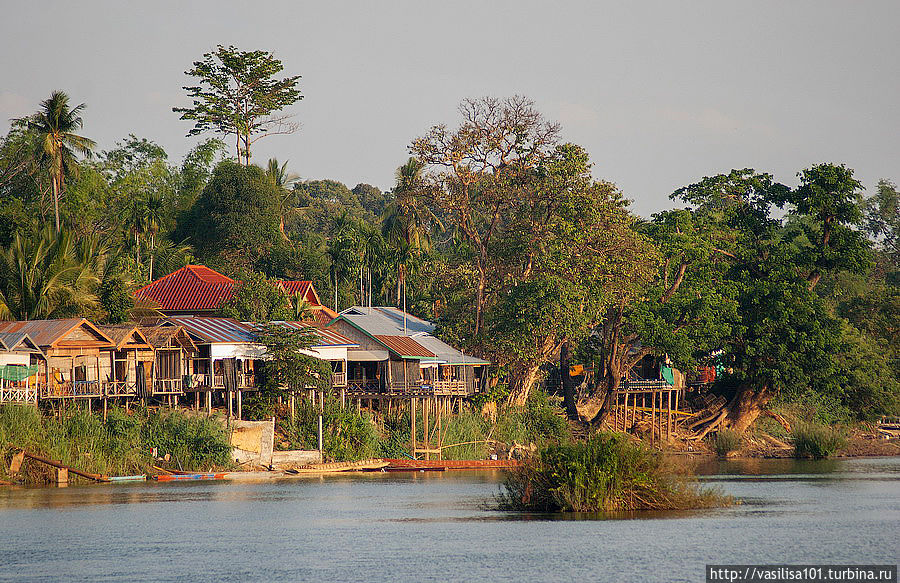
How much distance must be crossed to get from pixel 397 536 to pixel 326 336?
1128 inches

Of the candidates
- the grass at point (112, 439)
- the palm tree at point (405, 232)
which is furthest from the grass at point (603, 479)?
the palm tree at point (405, 232)

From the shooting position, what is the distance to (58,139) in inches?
2603

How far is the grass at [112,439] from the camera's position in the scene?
4509 cm

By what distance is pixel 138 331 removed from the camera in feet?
173

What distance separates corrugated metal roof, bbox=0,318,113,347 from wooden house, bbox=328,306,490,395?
44.3 feet

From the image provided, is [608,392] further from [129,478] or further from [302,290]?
[129,478]

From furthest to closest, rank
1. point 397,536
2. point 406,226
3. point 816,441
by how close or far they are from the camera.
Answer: point 406,226 < point 816,441 < point 397,536

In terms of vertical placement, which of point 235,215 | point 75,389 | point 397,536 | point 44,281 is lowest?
point 397,536

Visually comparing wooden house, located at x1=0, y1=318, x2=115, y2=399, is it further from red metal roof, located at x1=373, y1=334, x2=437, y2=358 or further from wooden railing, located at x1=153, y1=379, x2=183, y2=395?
red metal roof, located at x1=373, y1=334, x2=437, y2=358

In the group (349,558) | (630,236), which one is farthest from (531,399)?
(349,558)

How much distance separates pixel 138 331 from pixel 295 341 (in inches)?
267

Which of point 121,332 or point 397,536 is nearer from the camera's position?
point 397,536

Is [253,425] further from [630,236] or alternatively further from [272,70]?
[272,70]

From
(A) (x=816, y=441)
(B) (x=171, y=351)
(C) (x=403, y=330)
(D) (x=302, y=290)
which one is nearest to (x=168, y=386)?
(B) (x=171, y=351)
